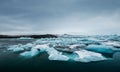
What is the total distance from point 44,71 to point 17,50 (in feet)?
20.2

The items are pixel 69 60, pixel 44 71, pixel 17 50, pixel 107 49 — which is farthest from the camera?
pixel 17 50

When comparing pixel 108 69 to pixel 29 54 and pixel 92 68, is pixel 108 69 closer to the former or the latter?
pixel 92 68

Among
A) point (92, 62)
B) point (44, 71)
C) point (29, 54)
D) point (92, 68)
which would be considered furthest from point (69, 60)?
point (29, 54)

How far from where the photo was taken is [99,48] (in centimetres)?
1010

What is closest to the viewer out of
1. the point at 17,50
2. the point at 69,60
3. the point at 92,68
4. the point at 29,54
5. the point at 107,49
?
the point at 92,68

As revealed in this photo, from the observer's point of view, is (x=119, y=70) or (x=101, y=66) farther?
(x=101, y=66)

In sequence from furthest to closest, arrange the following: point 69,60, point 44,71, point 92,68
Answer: point 69,60, point 92,68, point 44,71

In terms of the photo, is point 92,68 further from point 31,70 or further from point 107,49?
point 107,49

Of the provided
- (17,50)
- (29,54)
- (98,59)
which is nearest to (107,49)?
(98,59)

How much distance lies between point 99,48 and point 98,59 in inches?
134

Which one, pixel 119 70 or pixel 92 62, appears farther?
pixel 92 62

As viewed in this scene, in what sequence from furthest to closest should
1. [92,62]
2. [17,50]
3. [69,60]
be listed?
[17,50] → [69,60] → [92,62]

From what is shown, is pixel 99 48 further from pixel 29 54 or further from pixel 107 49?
pixel 29 54

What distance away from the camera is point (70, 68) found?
5.76 metres
